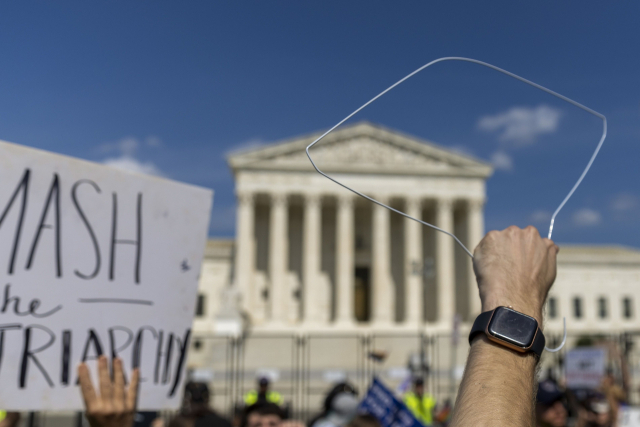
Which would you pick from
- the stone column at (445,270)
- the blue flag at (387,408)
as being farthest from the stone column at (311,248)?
the blue flag at (387,408)

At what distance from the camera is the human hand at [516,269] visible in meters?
2.09

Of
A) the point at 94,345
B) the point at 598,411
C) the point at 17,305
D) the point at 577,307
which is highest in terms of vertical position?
the point at 17,305

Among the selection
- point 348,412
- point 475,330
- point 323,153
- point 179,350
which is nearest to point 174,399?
point 179,350

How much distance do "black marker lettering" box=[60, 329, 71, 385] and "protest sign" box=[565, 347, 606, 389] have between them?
12.5 metres

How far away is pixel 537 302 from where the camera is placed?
2.12 meters

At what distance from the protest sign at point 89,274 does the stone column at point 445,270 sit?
50625 mm

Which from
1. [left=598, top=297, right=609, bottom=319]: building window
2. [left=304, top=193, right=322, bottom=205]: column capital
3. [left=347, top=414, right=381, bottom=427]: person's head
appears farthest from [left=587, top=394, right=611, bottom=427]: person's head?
[left=598, top=297, right=609, bottom=319]: building window

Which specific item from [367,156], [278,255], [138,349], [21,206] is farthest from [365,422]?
[367,156]

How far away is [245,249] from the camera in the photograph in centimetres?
5356

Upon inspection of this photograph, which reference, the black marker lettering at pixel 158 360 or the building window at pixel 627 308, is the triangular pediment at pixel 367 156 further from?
the black marker lettering at pixel 158 360

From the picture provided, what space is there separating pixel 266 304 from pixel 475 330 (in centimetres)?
5537

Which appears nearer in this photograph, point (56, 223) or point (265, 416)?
point (56, 223)

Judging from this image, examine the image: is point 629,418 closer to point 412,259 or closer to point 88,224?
point 88,224

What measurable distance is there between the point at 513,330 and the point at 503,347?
0.21 feet
